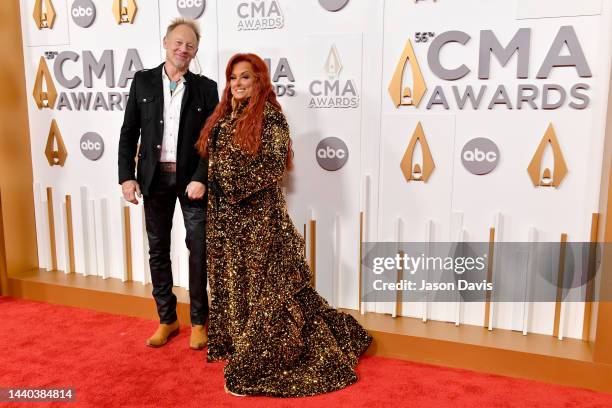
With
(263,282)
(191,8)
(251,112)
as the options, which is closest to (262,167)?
(251,112)

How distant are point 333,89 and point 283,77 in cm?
31

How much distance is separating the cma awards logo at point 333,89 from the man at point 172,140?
0.58 meters

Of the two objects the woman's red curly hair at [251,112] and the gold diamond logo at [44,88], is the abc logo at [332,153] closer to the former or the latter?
the woman's red curly hair at [251,112]

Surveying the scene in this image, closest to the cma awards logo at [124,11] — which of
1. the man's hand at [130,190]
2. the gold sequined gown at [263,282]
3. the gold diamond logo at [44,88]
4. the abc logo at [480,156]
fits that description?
the gold diamond logo at [44,88]

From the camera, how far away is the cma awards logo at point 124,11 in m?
3.41

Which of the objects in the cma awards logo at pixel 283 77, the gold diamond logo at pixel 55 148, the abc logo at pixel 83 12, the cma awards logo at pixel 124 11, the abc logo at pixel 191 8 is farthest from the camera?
the gold diamond logo at pixel 55 148

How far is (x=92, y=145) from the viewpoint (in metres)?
3.68

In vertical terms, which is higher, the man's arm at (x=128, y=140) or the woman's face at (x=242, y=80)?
the woman's face at (x=242, y=80)

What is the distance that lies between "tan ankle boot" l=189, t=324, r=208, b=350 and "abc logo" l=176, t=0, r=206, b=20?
6.05 feet

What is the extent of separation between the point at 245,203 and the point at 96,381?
3.61ft

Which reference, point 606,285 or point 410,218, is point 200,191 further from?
point 606,285

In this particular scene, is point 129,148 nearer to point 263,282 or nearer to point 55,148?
point 263,282

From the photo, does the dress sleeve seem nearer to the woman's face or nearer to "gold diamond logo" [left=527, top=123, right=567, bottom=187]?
the woman's face

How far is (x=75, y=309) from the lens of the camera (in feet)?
11.6
